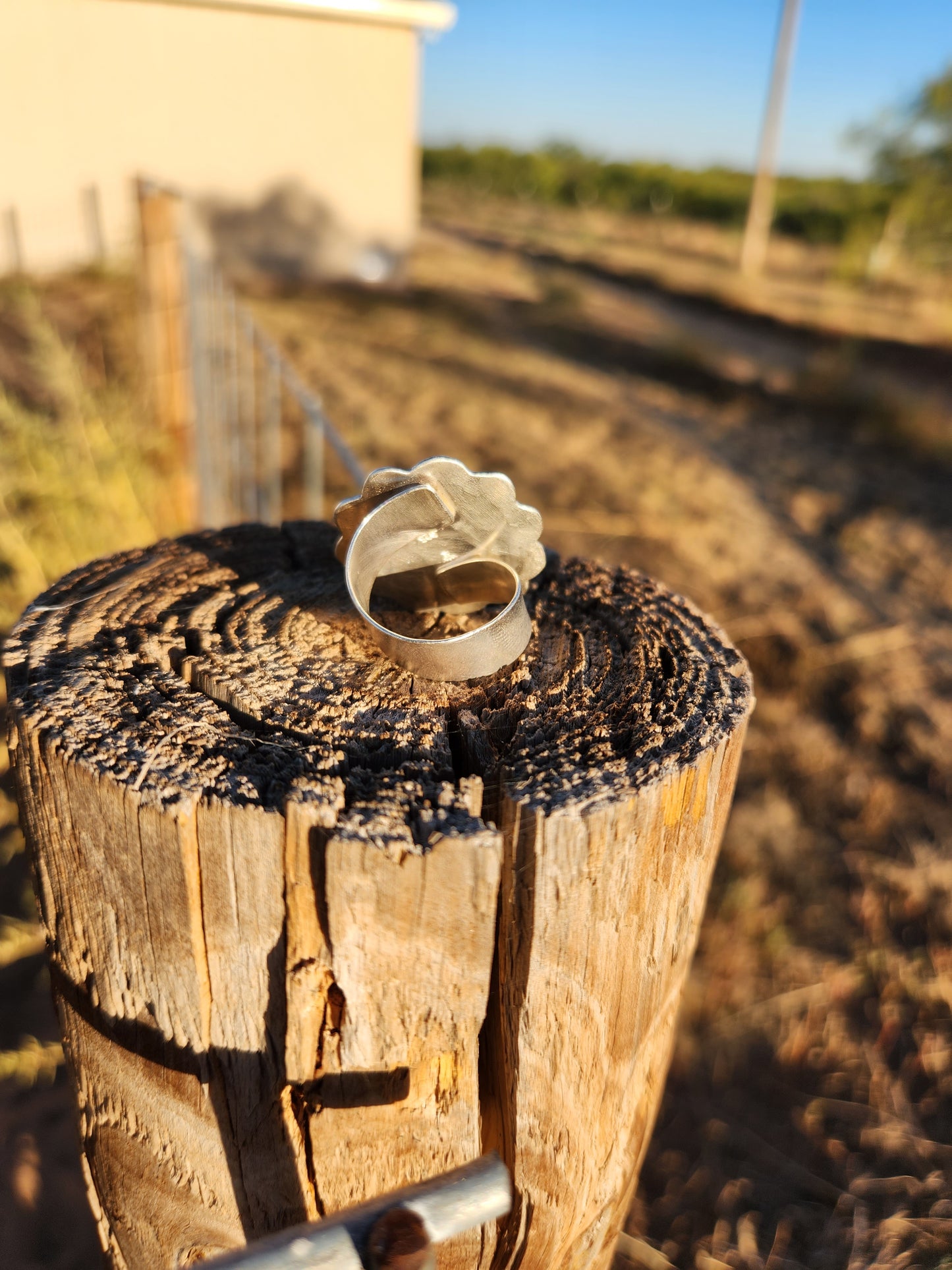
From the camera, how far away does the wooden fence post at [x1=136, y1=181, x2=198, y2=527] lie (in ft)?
16.3

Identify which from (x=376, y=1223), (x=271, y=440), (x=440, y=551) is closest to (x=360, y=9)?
(x=271, y=440)

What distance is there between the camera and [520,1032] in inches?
36.2

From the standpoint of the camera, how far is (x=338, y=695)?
3.41 ft

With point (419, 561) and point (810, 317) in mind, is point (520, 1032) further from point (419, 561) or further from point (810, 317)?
point (810, 317)

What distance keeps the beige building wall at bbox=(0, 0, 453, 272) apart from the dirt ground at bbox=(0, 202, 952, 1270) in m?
2.95

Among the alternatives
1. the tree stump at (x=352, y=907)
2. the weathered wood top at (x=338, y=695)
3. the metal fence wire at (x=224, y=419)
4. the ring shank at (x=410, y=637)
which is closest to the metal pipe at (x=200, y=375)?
the metal fence wire at (x=224, y=419)

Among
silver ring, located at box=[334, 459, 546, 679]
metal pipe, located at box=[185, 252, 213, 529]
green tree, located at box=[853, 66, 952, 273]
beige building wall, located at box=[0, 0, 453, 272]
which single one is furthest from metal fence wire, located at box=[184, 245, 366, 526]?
green tree, located at box=[853, 66, 952, 273]

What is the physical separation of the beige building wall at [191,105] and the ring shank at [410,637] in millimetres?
10270

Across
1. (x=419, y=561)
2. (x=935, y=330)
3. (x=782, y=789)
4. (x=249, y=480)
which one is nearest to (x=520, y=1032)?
(x=419, y=561)

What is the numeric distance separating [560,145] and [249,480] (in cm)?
5968

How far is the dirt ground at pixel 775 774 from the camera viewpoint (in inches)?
98.6

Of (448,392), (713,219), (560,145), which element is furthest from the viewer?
(560,145)

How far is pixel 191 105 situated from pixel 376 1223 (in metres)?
13.2

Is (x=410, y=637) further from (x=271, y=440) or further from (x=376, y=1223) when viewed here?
(x=271, y=440)
